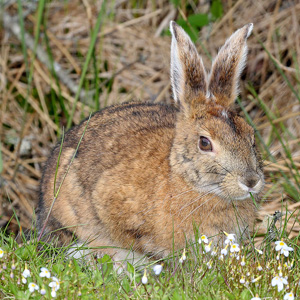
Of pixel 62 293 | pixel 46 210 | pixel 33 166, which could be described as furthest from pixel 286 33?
pixel 62 293

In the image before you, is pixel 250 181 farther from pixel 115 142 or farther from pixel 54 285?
pixel 54 285

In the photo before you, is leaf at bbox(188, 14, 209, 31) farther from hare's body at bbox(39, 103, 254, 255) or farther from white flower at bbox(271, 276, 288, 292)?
white flower at bbox(271, 276, 288, 292)

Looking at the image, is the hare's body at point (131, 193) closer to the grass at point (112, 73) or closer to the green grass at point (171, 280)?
the green grass at point (171, 280)

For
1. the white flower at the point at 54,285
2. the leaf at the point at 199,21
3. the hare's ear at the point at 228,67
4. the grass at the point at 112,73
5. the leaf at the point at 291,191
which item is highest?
the hare's ear at the point at 228,67

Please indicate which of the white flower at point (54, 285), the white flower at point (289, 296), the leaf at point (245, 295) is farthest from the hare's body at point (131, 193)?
the white flower at point (54, 285)

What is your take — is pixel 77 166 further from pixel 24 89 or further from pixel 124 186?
pixel 24 89

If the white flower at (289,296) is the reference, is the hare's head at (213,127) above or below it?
above
